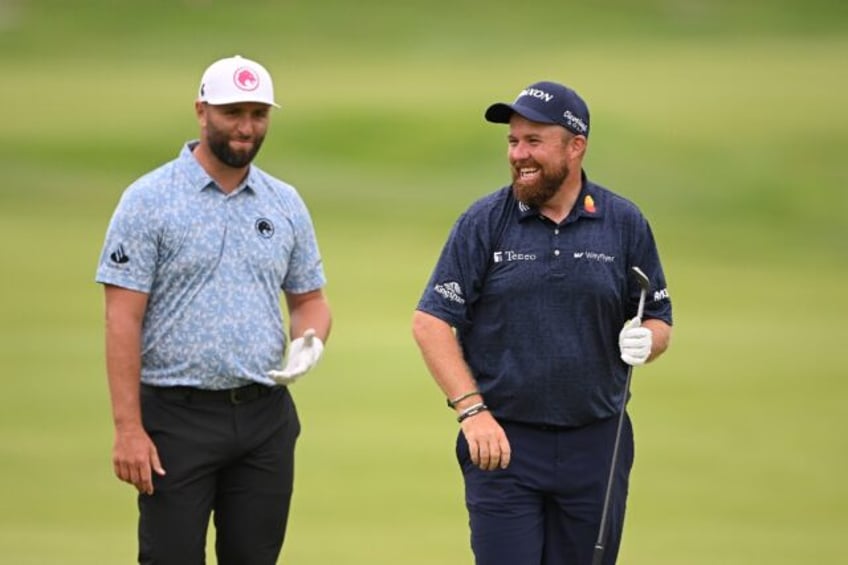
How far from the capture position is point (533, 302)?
5.17m

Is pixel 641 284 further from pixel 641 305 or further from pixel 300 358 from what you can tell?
pixel 300 358

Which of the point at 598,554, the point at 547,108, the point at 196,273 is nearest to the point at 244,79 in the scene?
the point at 196,273

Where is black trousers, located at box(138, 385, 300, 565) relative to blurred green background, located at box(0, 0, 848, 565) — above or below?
below

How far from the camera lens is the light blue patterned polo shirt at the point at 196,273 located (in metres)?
5.25

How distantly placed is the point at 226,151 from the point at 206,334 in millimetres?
479

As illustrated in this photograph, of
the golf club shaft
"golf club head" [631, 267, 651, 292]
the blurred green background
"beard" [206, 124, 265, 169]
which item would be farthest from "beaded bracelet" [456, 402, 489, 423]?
the blurred green background

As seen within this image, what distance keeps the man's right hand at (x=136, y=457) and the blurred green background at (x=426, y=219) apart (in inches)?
83.8

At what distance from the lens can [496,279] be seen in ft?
17.1

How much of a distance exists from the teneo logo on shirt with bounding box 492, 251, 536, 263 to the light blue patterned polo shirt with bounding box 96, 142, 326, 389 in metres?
0.61

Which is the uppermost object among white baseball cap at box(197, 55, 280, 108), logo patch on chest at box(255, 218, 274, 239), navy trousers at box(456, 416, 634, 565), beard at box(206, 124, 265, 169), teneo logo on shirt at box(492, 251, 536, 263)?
white baseball cap at box(197, 55, 280, 108)

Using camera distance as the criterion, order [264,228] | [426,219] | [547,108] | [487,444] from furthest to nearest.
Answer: [426,219], [264,228], [547,108], [487,444]

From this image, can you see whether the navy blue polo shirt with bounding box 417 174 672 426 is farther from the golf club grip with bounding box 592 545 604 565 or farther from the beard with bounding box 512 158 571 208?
the golf club grip with bounding box 592 545 604 565

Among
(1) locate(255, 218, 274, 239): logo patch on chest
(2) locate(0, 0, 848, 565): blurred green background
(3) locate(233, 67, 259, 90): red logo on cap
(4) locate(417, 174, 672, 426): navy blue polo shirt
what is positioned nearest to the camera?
(4) locate(417, 174, 672, 426): navy blue polo shirt

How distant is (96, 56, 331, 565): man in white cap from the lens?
5.25 meters
